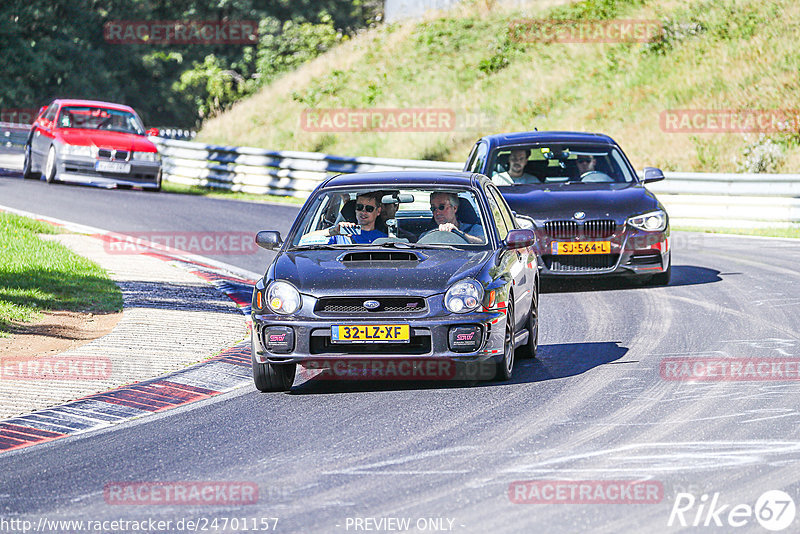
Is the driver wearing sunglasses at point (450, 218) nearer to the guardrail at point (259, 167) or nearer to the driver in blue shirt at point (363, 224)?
the driver in blue shirt at point (363, 224)

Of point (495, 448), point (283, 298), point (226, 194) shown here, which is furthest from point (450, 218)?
point (226, 194)

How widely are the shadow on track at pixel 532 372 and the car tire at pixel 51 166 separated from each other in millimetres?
18087

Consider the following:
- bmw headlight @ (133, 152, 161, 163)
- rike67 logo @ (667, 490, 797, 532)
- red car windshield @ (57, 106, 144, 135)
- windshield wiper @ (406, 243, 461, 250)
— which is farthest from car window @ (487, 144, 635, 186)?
red car windshield @ (57, 106, 144, 135)

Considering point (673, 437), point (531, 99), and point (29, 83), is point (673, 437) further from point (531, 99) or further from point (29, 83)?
point (29, 83)

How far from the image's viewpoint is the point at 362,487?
6.24 m

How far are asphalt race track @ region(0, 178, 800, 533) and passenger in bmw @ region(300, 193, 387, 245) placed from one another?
109 centimetres

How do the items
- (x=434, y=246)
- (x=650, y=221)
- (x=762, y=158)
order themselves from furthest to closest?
1. (x=762, y=158)
2. (x=650, y=221)
3. (x=434, y=246)

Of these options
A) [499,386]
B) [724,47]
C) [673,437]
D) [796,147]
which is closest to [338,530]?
[673,437]

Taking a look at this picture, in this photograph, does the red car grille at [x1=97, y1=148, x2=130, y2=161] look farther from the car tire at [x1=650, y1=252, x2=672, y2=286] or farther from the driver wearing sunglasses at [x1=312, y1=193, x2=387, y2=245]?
the driver wearing sunglasses at [x1=312, y1=193, x2=387, y2=245]

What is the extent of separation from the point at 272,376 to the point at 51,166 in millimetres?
19160

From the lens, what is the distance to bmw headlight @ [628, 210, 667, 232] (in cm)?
1379

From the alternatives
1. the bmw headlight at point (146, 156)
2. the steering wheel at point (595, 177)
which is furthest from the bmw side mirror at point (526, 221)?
the bmw headlight at point (146, 156)

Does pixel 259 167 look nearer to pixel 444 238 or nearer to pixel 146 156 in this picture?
pixel 146 156

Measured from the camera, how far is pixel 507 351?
29.3ft
